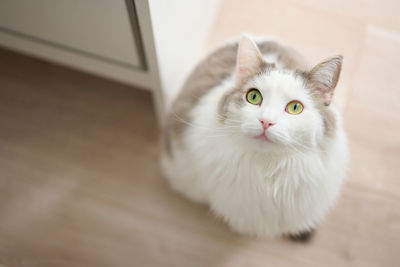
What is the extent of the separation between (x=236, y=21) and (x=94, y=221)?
101 centimetres

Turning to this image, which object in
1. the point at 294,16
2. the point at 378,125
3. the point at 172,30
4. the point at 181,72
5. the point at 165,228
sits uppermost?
the point at 172,30

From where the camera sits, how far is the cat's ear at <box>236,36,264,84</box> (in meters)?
0.73

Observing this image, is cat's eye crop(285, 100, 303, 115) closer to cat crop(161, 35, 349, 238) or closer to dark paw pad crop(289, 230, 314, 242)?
cat crop(161, 35, 349, 238)

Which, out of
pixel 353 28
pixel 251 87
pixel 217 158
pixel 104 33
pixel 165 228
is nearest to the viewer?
pixel 251 87

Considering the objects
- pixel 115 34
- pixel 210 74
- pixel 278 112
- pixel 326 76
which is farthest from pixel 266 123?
pixel 115 34

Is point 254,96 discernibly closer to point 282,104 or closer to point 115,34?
point 282,104

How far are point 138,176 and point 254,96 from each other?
2.30ft

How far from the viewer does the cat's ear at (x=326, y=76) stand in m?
0.67

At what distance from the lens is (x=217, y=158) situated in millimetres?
840

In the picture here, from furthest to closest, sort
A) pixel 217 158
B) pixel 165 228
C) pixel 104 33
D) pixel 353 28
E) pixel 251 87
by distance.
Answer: pixel 353 28 < pixel 165 228 < pixel 104 33 < pixel 217 158 < pixel 251 87

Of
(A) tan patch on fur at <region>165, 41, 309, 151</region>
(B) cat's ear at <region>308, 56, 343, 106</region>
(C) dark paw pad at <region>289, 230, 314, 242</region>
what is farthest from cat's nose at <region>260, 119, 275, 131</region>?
(C) dark paw pad at <region>289, 230, 314, 242</region>

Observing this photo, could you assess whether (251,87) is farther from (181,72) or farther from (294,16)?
(294,16)

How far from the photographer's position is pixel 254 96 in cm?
72

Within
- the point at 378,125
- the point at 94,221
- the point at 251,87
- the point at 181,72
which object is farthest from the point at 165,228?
the point at 378,125
